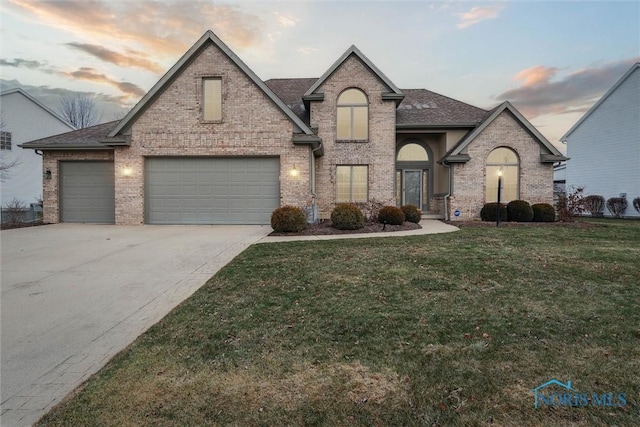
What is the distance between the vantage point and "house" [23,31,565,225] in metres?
13.5

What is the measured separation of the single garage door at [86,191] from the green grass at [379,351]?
39.4 feet

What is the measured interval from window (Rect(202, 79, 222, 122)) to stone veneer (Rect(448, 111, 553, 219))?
11.5 metres

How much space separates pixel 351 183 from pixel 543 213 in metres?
9.07

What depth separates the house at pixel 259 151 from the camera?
13523 millimetres

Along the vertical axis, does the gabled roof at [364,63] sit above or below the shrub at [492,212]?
above

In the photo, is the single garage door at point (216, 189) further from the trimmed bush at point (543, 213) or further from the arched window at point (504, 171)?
the trimmed bush at point (543, 213)

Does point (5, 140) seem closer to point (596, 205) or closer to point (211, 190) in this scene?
point (211, 190)

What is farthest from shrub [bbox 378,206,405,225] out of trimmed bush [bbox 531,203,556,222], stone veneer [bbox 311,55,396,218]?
trimmed bush [bbox 531,203,556,222]

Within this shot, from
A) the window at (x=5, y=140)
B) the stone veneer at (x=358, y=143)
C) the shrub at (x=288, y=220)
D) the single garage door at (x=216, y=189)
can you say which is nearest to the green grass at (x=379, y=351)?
the shrub at (x=288, y=220)

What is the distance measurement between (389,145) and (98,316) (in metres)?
14.2

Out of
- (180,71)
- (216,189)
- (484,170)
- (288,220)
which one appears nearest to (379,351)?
(288,220)

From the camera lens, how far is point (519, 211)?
14688mm

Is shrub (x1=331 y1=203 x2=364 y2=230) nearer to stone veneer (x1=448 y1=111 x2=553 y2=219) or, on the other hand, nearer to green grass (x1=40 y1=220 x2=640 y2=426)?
green grass (x1=40 y1=220 x2=640 y2=426)

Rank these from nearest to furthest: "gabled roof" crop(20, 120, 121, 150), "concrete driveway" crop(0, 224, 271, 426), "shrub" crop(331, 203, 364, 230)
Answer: "concrete driveway" crop(0, 224, 271, 426)
"shrub" crop(331, 203, 364, 230)
"gabled roof" crop(20, 120, 121, 150)
